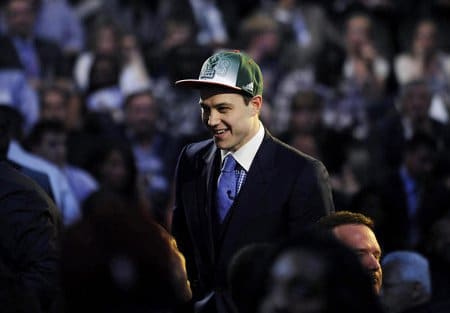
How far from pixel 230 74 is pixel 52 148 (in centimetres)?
434

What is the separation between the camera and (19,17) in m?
12.0

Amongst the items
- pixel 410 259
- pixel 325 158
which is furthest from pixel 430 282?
pixel 325 158

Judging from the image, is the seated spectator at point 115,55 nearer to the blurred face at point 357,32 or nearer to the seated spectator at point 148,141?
the seated spectator at point 148,141

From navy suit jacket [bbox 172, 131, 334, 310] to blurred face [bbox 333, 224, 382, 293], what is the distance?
0.49 metres

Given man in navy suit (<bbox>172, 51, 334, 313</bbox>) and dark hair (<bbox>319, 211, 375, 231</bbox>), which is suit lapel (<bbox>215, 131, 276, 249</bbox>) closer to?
man in navy suit (<bbox>172, 51, 334, 313</bbox>)

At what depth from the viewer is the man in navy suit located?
5426 millimetres

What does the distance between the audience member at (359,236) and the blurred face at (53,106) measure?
6179 mm

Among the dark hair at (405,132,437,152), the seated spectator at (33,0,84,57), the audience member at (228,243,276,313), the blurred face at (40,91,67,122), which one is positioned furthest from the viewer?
the seated spectator at (33,0,84,57)

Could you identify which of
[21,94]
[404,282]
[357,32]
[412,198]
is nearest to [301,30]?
[357,32]

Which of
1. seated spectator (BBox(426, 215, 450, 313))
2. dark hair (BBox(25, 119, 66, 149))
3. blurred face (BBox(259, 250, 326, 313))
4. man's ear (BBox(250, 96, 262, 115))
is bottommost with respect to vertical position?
seated spectator (BBox(426, 215, 450, 313))

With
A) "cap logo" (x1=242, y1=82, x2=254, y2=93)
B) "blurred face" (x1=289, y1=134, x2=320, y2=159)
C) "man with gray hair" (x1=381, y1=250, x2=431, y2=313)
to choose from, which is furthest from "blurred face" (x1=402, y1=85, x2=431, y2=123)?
"cap logo" (x1=242, y1=82, x2=254, y2=93)

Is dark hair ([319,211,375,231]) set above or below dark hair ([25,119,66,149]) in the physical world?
above

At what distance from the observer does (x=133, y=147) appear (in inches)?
443

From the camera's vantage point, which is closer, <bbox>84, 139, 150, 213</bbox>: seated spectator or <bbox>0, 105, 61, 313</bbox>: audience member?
<bbox>0, 105, 61, 313</bbox>: audience member
